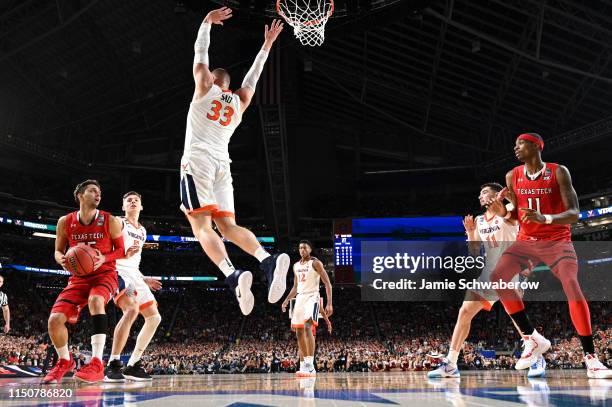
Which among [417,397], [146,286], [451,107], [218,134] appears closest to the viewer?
[417,397]

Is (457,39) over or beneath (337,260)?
over

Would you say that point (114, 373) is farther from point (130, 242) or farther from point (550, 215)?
point (550, 215)

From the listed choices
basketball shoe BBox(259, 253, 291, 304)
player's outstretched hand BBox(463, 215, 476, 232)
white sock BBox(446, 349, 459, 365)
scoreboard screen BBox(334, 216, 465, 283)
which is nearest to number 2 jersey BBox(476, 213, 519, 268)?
player's outstretched hand BBox(463, 215, 476, 232)

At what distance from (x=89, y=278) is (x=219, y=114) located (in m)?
2.28

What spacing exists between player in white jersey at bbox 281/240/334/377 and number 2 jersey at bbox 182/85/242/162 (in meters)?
4.53

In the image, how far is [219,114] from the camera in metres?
5.55

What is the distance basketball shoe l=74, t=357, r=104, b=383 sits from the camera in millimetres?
5717

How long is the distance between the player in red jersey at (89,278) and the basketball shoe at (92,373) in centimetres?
1

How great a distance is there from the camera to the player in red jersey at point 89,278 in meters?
5.94

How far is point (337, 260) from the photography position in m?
28.9

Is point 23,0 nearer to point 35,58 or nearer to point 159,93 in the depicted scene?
point 35,58

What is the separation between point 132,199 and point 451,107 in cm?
2346

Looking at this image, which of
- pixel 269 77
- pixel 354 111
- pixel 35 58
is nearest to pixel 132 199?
pixel 269 77

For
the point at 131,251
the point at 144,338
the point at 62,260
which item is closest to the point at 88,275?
the point at 62,260
